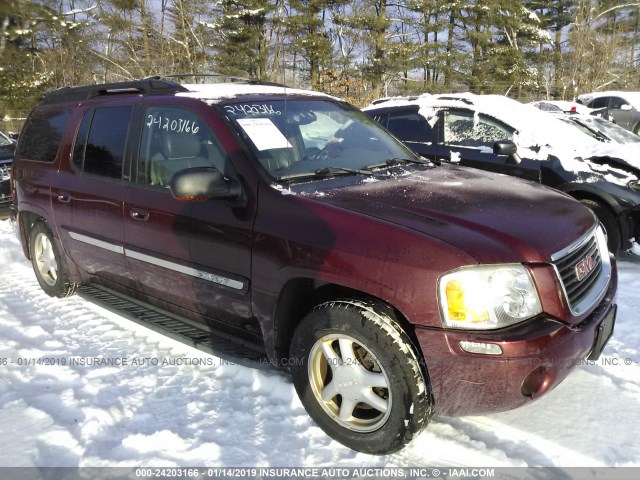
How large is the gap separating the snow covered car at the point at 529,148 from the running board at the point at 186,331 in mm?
3234

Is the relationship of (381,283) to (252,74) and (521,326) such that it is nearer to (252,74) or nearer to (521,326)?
(521,326)

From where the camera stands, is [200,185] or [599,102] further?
[599,102]

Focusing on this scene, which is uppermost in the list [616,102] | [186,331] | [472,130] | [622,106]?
[616,102]

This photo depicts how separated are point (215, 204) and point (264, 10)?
89.7 feet

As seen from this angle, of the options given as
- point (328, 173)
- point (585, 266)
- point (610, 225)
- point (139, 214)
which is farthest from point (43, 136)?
point (610, 225)

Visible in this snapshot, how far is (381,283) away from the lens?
227 cm

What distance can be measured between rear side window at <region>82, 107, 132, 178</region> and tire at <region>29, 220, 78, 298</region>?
0.95 meters

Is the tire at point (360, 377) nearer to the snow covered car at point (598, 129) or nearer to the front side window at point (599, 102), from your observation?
the snow covered car at point (598, 129)

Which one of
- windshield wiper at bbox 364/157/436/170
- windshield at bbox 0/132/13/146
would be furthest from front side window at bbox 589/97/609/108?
windshield at bbox 0/132/13/146

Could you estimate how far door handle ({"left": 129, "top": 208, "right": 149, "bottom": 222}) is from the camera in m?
3.28

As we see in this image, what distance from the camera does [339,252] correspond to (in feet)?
7.81

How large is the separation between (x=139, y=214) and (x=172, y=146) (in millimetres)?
493

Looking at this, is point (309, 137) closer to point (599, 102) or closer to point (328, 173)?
point (328, 173)

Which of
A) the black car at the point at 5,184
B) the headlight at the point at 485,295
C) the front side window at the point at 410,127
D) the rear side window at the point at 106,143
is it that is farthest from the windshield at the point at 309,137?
the black car at the point at 5,184
